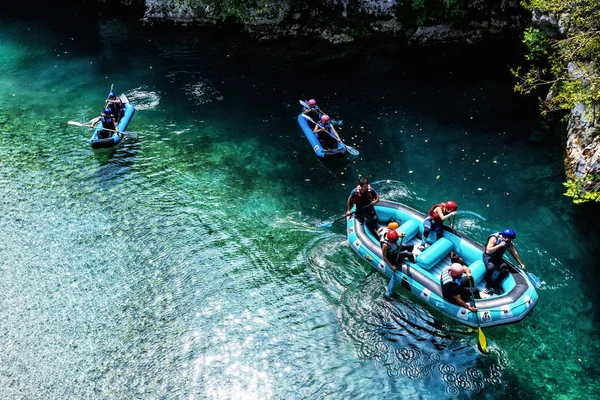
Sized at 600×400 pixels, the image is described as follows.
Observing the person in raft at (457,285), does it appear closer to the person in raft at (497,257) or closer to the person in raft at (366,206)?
the person in raft at (497,257)

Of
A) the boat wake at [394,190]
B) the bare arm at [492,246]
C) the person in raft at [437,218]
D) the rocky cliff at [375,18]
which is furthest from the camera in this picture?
the rocky cliff at [375,18]

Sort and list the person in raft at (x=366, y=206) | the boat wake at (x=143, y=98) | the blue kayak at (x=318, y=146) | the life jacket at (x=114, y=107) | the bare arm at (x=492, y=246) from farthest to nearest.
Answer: the boat wake at (x=143, y=98)
the life jacket at (x=114, y=107)
the blue kayak at (x=318, y=146)
the person in raft at (x=366, y=206)
the bare arm at (x=492, y=246)

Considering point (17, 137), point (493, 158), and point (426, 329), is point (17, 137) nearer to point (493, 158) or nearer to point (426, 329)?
point (426, 329)

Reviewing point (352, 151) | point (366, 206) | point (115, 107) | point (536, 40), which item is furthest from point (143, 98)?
point (536, 40)

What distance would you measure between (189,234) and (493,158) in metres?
10.3

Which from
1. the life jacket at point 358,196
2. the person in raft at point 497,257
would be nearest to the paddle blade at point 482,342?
the person in raft at point 497,257

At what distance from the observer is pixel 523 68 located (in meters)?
19.3

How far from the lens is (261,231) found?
13.2 meters

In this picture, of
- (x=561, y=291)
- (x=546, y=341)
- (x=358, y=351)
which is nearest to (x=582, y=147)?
(x=561, y=291)

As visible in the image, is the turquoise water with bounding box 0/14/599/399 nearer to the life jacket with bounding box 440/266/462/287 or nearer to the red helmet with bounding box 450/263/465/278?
the life jacket with bounding box 440/266/462/287

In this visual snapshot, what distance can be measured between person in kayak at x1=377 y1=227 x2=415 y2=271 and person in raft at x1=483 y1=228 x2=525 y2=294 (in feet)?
5.72

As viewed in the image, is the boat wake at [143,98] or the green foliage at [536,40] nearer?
the green foliage at [536,40]

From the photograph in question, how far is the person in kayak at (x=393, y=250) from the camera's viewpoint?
10.8 metres

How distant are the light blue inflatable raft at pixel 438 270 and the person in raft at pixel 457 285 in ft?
0.59
